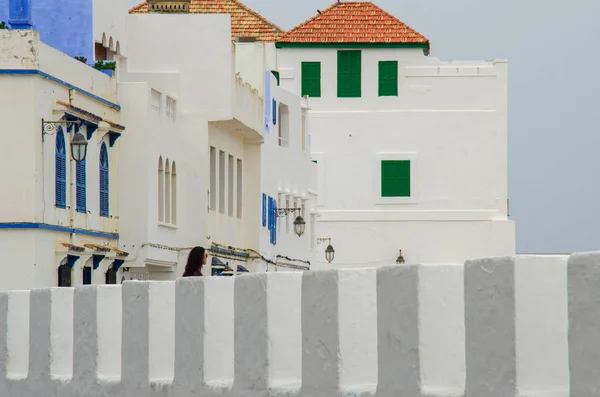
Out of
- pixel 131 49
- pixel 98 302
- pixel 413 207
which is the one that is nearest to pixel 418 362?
pixel 98 302

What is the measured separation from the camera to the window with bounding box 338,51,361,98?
5753 centimetres

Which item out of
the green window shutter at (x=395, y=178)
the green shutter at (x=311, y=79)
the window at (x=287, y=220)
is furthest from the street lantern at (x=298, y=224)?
the green shutter at (x=311, y=79)

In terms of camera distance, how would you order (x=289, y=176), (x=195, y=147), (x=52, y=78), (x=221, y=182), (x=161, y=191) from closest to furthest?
1. (x=52, y=78)
2. (x=161, y=191)
3. (x=195, y=147)
4. (x=221, y=182)
5. (x=289, y=176)

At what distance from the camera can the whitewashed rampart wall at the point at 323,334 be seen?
9.62m

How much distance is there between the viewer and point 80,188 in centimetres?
2897

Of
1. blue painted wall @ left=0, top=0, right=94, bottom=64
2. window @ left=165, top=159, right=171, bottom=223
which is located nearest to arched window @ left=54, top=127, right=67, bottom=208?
blue painted wall @ left=0, top=0, right=94, bottom=64

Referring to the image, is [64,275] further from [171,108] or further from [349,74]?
[349,74]

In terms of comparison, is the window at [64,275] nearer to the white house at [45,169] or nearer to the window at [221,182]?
the white house at [45,169]

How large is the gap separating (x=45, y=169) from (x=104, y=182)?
350 centimetres

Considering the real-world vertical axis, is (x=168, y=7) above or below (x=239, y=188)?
above

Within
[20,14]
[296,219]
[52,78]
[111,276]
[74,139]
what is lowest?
[111,276]

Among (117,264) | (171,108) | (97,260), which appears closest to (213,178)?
(171,108)

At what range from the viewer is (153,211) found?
31.6 metres

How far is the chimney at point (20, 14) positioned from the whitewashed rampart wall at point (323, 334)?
11.1 m
